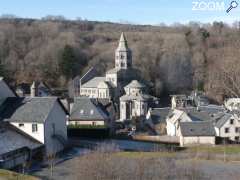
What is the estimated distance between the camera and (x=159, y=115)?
4691 cm

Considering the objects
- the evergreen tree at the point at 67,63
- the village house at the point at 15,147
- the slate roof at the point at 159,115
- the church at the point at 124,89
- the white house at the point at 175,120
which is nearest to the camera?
the village house at the point at 15,147

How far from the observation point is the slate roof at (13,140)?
27862mm

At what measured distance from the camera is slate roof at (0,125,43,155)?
27862 millimetres

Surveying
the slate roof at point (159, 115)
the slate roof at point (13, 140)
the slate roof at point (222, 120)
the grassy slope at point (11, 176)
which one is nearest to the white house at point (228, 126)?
the slate roof at point (222, 120)

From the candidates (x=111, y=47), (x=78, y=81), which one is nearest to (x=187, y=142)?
(x=78, y=81)

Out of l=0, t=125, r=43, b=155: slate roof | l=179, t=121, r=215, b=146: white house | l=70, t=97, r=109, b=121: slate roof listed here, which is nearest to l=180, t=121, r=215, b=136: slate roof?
l=179, t=121, r=215, b=146: white house

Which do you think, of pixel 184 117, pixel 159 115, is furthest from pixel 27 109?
pixel 159 115

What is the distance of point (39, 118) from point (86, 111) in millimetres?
13357

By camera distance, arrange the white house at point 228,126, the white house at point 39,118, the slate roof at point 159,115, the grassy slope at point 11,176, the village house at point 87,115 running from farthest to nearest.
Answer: the slate roof at point 159,115, the village house at point 87,115, the white house at point 228,126, the white house at point 39,118, the grassy slope at point 11,176

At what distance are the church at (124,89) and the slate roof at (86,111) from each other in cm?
953

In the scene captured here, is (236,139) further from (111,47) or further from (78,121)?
(111,47)

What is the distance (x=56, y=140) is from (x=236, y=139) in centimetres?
1716

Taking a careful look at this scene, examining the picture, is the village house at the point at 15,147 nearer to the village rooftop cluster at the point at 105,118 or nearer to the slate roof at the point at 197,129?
the village rooftop cluster at the point at 105,118

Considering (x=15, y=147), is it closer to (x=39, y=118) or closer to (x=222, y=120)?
(x=39, y=118)
